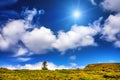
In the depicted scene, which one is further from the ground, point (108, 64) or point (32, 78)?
point (108, 64)

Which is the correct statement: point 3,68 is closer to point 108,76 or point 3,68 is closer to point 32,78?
point 32,78

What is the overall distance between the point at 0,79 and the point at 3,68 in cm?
1198

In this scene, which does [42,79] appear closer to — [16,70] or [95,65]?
[16,70]

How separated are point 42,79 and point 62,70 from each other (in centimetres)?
1054

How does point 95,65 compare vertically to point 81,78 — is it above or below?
above

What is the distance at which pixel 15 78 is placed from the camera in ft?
105

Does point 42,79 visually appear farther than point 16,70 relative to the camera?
No

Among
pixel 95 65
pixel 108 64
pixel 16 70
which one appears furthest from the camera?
pixel 95 65

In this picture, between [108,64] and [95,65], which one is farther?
[95,65]

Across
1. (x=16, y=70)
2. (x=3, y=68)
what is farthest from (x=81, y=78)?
(x=3, y=68)

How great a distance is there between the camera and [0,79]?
101ft

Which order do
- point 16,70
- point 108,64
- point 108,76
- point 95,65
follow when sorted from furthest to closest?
point 95,65
point 108,64
point 16,70
point 108,76

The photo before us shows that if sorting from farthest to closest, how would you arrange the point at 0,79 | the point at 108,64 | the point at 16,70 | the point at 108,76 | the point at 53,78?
the point at 108,64, the point at 16,70, the point at 108,76, the point at 53,78, the point at 0,79

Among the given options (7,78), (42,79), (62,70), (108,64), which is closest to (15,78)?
(7,78)
